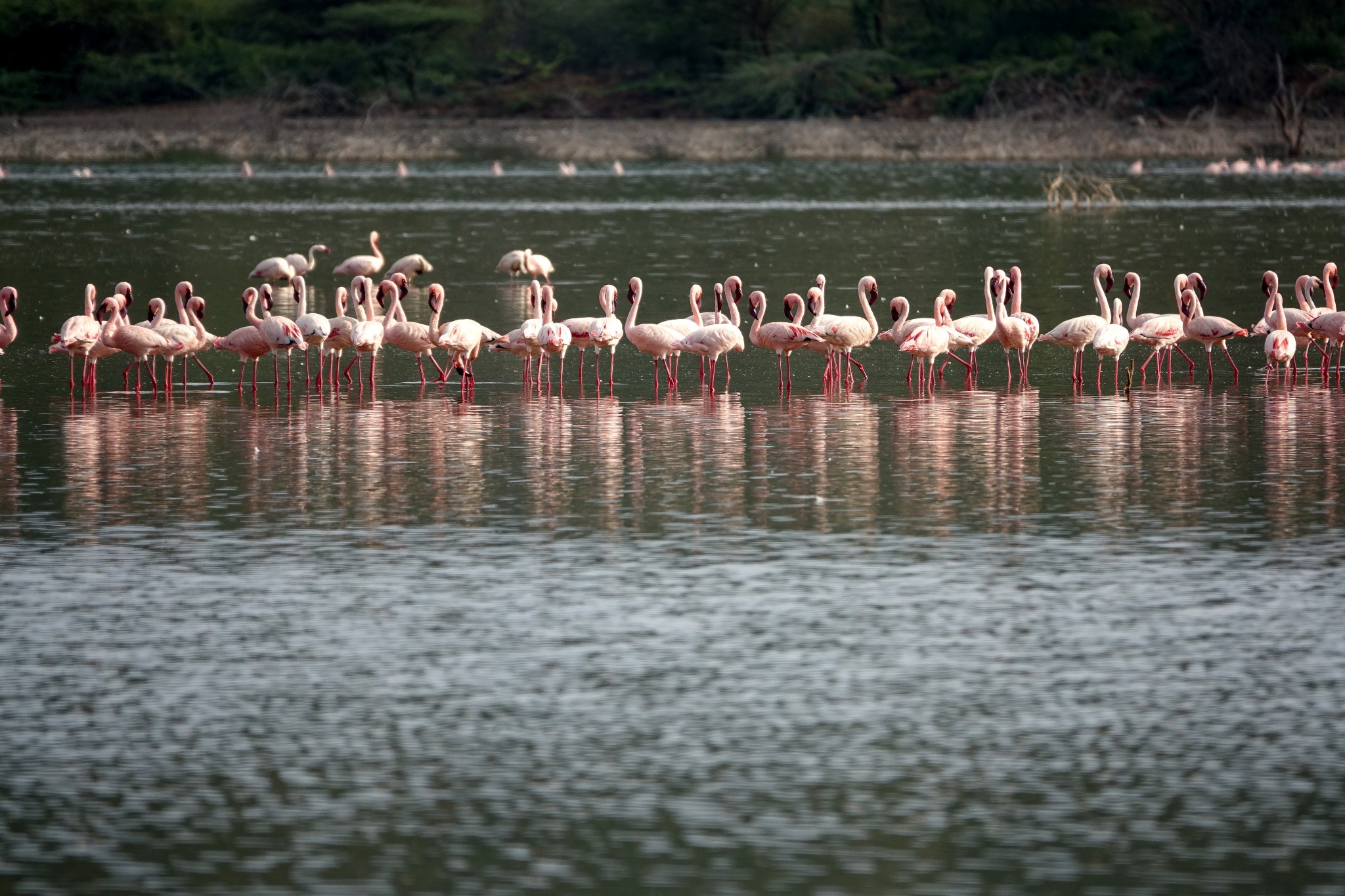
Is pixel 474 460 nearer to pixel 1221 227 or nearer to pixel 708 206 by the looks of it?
pixel 1221 227

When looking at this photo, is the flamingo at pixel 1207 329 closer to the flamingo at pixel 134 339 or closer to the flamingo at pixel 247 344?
the flamingo at pixel 247 344

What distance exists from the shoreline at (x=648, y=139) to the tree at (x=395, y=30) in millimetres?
5467

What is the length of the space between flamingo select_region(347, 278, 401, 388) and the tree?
61456 millimetres

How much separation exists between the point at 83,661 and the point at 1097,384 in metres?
9.11

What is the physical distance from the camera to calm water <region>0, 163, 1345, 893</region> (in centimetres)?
584

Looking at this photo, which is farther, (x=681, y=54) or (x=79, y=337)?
(x=681, y=54)

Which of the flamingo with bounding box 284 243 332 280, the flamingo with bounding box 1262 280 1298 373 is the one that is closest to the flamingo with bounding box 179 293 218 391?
the flamingo with bounding box 1262 280 1298 373

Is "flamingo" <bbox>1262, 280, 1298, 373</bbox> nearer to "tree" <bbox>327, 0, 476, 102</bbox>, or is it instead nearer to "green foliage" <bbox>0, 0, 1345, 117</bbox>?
"green foliage" <bbox>0, 0, 1345, 117</bbox>

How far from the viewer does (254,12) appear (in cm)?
7938

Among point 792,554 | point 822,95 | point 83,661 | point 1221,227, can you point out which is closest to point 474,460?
point 792,554

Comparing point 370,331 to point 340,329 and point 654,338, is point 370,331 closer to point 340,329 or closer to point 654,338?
point 340,329

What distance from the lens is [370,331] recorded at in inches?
592

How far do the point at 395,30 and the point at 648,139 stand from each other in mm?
20359

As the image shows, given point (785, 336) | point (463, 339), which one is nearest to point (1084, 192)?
point (785, 336)
